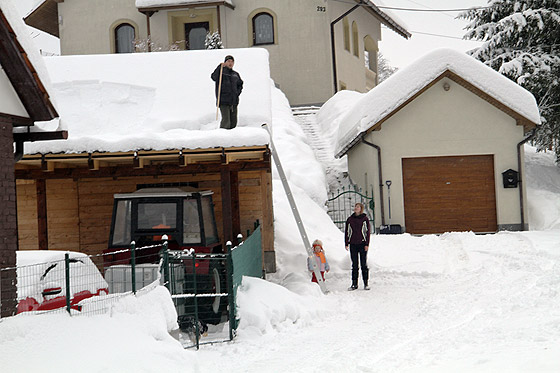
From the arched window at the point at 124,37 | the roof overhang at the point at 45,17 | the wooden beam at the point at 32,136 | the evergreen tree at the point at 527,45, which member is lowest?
the wooden beam at the point at 32,136

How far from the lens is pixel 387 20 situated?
38656 mm

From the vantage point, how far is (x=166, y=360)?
25.0ft

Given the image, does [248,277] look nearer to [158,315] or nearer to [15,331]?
[158,315]

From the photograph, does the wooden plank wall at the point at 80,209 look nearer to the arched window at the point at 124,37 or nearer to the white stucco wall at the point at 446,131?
the white stucco wall at the point at 446,131

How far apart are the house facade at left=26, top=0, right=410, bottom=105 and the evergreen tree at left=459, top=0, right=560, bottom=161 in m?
8.16

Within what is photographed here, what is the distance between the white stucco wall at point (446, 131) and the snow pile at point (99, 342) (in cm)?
1438

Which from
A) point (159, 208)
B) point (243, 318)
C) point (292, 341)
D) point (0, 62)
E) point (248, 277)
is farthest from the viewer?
point (159, 208)

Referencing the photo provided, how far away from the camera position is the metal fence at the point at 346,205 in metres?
22.6

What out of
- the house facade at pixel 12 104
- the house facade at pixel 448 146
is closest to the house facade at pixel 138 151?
the house facade at pixel 12 104

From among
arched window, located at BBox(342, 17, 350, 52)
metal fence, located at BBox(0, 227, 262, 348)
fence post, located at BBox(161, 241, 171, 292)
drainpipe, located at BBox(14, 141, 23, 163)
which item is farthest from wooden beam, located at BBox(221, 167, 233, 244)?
arched window, located at BBox(342, 17, 350, 52)

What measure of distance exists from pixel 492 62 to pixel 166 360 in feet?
70.5

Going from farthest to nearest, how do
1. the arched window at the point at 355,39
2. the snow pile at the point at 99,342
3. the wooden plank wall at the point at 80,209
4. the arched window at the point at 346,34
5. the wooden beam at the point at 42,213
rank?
the arched window at the point at 355,39 < the arched window at the point at 346,34 < the wooden plank wall at the point at 80,209 < the wooden beam at the point at 42,213 < the snow pile at the point at 99,342

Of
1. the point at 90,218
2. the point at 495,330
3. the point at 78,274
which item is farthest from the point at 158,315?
the point at 90,218

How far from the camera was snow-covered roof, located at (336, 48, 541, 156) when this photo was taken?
2173 centimetres
